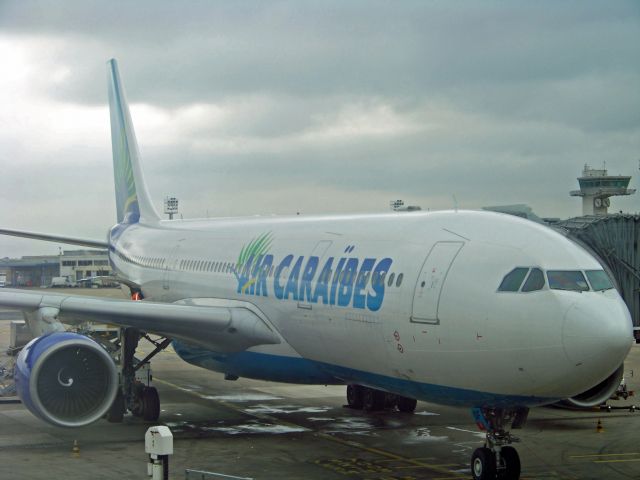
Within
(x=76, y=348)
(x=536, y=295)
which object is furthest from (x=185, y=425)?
(x=536, y=295)

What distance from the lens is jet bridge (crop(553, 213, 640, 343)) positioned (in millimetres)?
29188

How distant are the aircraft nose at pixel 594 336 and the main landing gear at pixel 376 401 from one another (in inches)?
408

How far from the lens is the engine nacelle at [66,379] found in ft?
53.3

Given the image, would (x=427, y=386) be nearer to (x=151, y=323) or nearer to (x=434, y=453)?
(x=434, y=453)

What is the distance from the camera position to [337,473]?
1554 centimetres

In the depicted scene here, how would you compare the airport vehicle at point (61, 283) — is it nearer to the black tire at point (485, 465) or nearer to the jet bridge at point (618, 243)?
the jet bridge at point (618, 243)

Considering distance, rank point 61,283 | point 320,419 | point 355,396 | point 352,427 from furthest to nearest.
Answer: point 61,283 → point 355,396 → point 320,419 → point 352,427

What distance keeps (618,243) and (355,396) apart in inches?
478

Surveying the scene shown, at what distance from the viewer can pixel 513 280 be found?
41.4ft

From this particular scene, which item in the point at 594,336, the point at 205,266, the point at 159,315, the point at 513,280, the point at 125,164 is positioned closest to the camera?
the point at 594,336

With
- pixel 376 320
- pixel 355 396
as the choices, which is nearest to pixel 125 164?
pixel 355 396

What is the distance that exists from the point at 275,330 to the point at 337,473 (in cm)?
345

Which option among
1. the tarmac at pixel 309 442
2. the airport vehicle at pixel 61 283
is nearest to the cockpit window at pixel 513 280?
the tarmac at pixel 309 442

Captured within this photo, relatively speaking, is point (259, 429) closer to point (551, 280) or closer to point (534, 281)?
point (534, 281)
